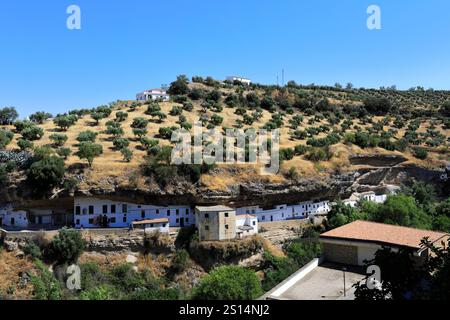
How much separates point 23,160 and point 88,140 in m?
10.1

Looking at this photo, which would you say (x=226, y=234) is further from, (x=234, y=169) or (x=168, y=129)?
(x=168, y=129)

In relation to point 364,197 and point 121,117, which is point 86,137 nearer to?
point 121,117

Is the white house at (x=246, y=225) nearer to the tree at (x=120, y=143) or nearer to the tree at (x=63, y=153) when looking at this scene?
the tree at (x=120, y=143)

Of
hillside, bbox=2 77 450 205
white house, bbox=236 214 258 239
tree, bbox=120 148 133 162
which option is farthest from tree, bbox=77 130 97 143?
white house, bbox=236 214 258 239

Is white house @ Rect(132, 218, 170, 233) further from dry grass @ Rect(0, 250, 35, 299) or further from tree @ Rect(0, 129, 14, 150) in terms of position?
tree @ Rect(0, 129, 14, 150)

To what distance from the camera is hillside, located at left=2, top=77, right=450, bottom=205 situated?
37844mm

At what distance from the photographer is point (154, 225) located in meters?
34.8

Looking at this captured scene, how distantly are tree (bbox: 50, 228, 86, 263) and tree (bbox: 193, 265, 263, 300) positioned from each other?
1154 centimetres

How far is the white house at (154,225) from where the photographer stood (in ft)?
112

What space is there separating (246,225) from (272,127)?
2867 cm

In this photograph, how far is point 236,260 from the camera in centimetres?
3478

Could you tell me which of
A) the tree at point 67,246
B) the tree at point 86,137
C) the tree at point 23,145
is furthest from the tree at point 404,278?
the tree at point 86,137
